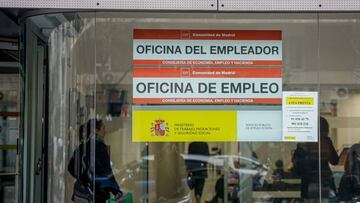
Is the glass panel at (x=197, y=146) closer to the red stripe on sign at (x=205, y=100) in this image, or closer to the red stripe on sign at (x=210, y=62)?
the red stripe on sign at (x=205, y=100)

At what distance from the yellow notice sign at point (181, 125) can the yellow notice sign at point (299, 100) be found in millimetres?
510

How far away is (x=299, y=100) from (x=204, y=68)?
35.9 inches

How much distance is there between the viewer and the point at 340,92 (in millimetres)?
5637

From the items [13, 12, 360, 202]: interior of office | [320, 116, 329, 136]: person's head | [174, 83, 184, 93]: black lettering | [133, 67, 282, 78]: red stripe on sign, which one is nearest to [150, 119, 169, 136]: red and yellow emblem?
[13, 12, 360, 202]: interior of office

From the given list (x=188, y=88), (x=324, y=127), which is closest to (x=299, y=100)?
(x=324, y=127)

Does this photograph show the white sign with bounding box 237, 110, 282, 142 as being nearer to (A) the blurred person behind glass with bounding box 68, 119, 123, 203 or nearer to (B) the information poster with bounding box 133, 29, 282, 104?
(B) the information poster with bounding box 133, 29, 282, 104

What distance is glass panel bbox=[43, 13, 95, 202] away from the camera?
5.04 meters

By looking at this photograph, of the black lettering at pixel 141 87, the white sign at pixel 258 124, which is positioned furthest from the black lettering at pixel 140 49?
the white sign at pixel 258 124

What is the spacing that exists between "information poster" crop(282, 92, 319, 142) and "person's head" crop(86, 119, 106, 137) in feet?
5.33

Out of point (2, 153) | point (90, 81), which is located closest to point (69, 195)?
point (90, 81)

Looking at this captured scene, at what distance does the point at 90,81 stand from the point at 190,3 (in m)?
1.18

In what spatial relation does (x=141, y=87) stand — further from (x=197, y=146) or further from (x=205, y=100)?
(x=197, y=146)

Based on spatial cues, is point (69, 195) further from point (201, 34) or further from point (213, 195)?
point (201, 34)

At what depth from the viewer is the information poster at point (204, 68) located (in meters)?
5.08
